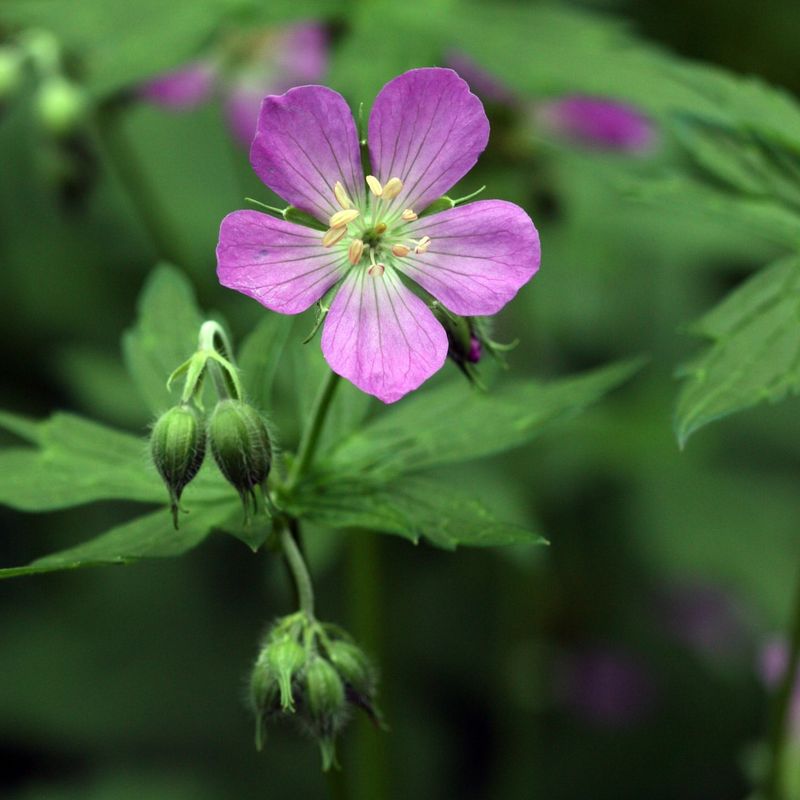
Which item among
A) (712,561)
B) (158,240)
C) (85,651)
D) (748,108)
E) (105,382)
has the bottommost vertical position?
(85,651)

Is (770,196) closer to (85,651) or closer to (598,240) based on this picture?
(598,240)

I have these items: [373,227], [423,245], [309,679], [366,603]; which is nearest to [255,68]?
[366,603]

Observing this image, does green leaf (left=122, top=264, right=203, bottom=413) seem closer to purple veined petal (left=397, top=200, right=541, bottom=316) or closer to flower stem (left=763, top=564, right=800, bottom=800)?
purple veined petal (left=397, top=200, right=541, bottom=316)

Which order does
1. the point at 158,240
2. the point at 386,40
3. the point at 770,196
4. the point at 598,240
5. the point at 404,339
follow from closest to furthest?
the point at 404,339 → the point at 770,196 → the point at 386,40 → the point at 158,240 → the point at 598,240

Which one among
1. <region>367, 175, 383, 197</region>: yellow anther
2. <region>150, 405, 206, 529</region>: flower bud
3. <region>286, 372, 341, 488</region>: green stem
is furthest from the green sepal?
<region>150, 405, 206, 529</region>: flower bud

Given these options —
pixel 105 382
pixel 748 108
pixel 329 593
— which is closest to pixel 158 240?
pixel 105 382

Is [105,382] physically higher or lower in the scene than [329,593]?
higher
